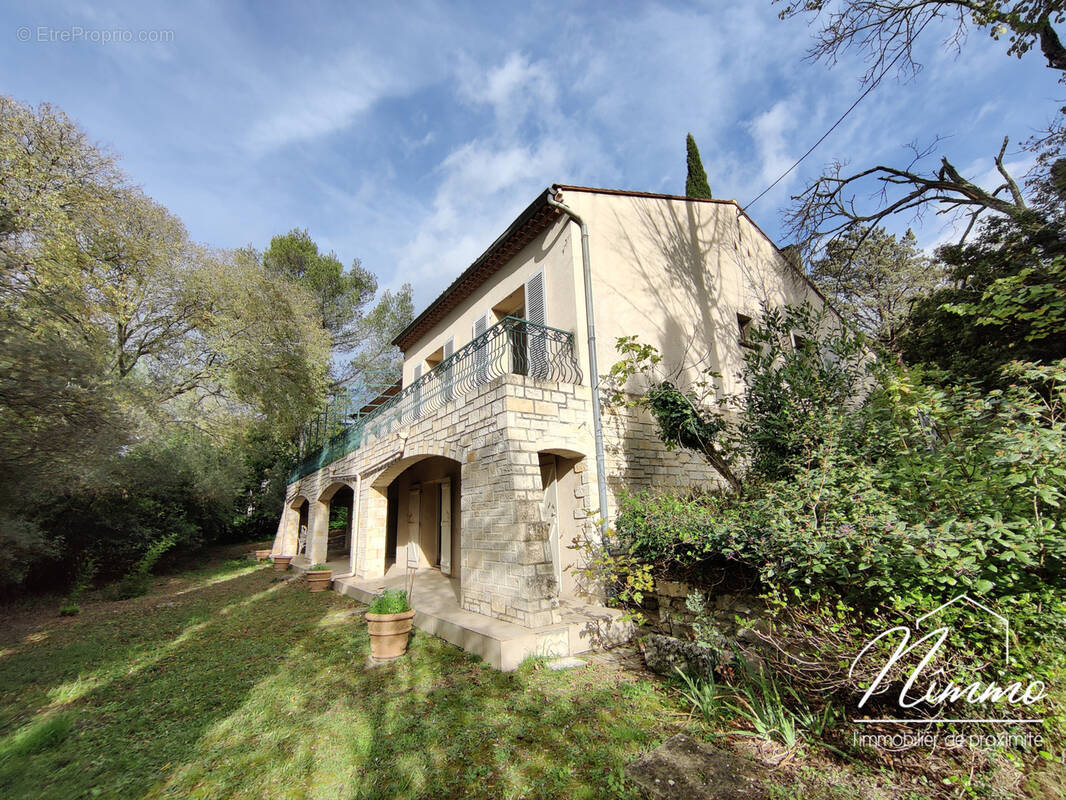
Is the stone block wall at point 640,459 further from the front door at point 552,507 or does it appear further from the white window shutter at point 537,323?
the white window shutter at point 537,323

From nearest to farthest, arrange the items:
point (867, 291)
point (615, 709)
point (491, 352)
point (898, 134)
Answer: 1. point (615, 709)
2. point (491, 352)
3. point (898, 134)
4. point (867, 291)

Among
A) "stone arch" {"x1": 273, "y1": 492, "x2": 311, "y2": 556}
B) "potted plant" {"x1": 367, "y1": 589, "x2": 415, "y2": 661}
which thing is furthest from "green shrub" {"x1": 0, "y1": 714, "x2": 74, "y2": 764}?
"stone arch" {"x1": 273, "y1": 492, "x2": 311, "y2": 556}

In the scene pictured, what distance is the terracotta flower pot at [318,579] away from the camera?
902 cm

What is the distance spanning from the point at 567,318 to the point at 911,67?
6780 mm

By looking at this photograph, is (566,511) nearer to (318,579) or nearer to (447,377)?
(447,377)

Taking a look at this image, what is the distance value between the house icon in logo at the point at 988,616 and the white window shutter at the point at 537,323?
15.3ft

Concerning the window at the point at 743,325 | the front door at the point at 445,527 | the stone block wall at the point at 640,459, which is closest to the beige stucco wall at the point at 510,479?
the stone block wall at the point at 640,459

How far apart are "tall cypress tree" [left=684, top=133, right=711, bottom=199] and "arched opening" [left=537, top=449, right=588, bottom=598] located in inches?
296

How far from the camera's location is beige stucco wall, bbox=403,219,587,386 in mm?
6715

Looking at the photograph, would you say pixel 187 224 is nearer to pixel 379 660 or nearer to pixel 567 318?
pixel 567 318

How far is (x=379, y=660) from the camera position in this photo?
471 centimetres

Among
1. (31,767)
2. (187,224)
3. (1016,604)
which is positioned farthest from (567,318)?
(187,224)

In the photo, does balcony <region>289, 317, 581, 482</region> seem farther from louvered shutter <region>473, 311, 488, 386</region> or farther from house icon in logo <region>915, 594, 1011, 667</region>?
house icon in logo <region>915, 594, 1011, 667</region>

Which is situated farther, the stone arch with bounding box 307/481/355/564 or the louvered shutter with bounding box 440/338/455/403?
the stone arch with bounding box 307/481/355/564
